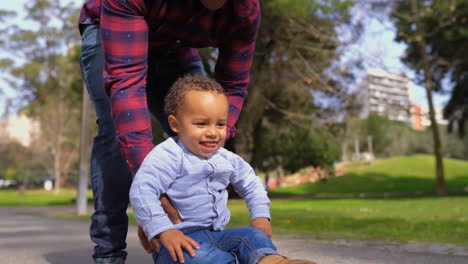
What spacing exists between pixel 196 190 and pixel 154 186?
0.55 feet

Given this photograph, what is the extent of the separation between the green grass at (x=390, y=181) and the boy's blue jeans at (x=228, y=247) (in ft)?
87.2

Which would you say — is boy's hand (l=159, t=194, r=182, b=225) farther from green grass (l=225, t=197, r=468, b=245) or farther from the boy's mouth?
green grass (l=225, t=197, r=468, b=245)

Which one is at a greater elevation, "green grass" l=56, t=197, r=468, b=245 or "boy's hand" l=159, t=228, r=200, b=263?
"boy's hand" l=159, t=228, r=200, b=263

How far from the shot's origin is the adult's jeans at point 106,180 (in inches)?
93.7

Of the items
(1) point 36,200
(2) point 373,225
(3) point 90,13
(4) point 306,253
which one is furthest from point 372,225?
(1) point 36,200

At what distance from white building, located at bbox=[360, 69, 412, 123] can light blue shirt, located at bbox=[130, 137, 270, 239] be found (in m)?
18.6

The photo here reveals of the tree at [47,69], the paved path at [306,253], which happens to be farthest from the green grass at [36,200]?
the paved path at [306,253]

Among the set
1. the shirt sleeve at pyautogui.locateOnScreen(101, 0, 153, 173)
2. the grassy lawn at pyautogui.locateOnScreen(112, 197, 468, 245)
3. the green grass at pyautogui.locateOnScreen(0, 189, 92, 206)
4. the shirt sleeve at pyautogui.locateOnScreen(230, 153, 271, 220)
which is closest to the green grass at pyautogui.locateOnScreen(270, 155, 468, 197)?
the green grass at pyautogui.locateOnScreen(0, 189, 92, 206)

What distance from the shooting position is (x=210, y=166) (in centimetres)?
195

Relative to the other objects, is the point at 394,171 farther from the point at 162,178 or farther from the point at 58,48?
the point at 162,178

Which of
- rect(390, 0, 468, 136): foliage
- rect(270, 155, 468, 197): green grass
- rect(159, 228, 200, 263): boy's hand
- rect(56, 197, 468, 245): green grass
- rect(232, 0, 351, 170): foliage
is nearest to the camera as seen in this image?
rect(159, 228, 200, 263): boy's hand

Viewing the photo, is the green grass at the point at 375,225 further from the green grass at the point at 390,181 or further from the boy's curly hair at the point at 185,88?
the green grass at the point at 390,181

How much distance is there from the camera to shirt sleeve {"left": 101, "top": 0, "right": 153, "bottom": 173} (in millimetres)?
1995

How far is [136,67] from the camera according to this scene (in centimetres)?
209
